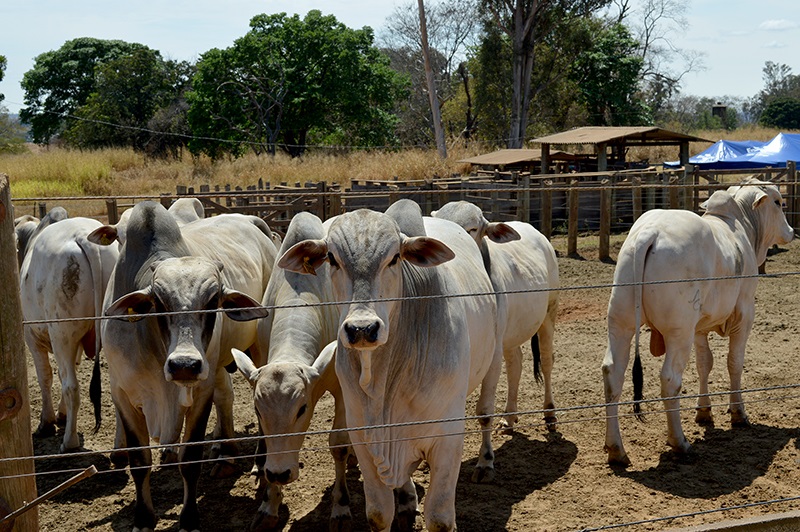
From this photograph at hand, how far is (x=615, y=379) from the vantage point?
596cm

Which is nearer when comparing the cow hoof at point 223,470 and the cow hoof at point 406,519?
the cow hoof at point 406,519

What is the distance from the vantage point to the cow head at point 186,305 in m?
4.20

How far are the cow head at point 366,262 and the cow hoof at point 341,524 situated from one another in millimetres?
1644

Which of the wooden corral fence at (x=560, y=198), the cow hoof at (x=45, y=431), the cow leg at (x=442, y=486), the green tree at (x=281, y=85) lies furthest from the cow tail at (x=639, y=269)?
the green tree at (x=281, y=85)

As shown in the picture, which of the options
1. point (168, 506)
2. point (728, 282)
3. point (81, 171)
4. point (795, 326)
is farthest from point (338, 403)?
point (81, 171)

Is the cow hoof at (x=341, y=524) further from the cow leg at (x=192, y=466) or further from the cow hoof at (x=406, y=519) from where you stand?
the cow leg at (x=192, y=466)

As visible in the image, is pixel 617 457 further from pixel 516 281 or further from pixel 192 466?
pixel 192 466

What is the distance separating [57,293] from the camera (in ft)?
21.3

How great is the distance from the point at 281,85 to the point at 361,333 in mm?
29102

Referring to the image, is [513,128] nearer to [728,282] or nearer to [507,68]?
[507,68]

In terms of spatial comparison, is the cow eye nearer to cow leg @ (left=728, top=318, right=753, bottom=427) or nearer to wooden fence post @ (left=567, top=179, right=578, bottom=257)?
cow leg @ (left=728, top=318, right=753, bottom=427)

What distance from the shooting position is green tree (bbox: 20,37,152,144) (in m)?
45.2

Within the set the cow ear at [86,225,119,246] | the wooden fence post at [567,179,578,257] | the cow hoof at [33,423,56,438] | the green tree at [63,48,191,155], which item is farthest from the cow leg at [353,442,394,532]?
the green tree at [63,48,191,155]

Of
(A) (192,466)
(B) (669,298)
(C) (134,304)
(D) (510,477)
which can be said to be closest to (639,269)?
(B) (669,298)
